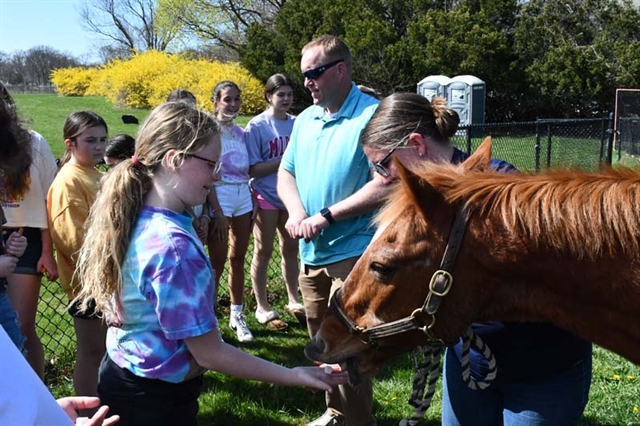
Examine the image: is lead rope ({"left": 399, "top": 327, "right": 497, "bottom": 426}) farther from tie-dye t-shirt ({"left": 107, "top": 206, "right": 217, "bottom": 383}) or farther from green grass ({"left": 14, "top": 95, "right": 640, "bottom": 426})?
green grass ({"left": 14, "top": 95, "right": 640, "bottom": 426})

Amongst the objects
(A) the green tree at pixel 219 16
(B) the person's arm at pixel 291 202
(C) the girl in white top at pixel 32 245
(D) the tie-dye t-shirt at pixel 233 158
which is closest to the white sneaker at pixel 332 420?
(B) the person's arm at pixel 291 202

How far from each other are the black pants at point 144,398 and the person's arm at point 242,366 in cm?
20

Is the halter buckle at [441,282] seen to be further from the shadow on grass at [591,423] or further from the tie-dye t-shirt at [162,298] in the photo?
the shadow on grass at [591,423]

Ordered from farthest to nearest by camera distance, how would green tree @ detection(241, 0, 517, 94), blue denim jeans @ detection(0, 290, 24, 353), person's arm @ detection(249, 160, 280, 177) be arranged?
green tree @ detection(241, 0, 517, 94)
person's arm @ detection(249, 160, 280, 177)
blue denim jeans @ detection(0, 290, 24, 353)

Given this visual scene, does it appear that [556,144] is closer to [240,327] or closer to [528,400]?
[240,327]

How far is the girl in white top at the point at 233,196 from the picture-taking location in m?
5.25

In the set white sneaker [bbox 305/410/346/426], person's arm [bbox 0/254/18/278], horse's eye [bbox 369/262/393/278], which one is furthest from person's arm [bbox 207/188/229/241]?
horse's eye [bbox 369/262/393/278]

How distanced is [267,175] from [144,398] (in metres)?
3.47

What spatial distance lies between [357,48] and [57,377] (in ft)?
63.8

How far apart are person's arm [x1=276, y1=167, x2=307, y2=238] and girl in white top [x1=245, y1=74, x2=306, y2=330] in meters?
1.65

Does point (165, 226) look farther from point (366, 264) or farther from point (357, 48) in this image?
point (357, 48)

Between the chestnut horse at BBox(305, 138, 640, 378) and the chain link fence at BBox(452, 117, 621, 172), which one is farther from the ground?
the chestnut horse at BBox(305, 138, 640, 378)

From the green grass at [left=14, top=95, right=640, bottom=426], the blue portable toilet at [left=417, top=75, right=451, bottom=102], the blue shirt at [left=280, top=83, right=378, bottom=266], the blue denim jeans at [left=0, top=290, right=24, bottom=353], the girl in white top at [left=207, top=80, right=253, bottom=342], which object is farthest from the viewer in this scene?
the blue portable toilet at [left=417, top=75, right=451, bottom=102]

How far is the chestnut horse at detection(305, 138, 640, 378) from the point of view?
1652 mm
